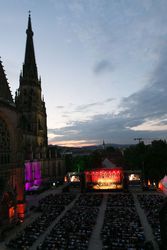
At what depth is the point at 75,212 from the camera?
42844mm

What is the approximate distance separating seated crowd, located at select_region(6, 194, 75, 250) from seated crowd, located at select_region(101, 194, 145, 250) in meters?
7.77

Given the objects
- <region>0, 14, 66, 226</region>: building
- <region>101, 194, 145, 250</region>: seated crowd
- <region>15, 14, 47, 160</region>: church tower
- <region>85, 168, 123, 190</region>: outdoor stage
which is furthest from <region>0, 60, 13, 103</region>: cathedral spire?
<region>15, 14, 47, 160</region>: church tower

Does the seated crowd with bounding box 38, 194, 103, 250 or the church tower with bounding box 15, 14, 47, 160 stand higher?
the church tower with bounding box 15, 14, 47, 160

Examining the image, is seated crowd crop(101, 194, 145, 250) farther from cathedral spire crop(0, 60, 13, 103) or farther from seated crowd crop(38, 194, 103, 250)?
cathedral spire crop(0, 60, 13, 103)

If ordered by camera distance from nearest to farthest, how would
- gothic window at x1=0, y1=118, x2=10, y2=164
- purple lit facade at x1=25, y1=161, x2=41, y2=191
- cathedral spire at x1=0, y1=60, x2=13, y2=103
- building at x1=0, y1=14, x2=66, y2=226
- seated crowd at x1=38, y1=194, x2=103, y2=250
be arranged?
1. seated crowd at x1=38, y1=194, x2=103, y2=250
2. building at x1=0, y1=14, x2=66, y2=226
3. gothic window at x1=0, y1=118, x2=10, y2=164
4. cathedral spire at x1=0, y1=60, x2=13, y2=103
5. purple lit facade at x1=25, y1=161, x2=41, y2=191

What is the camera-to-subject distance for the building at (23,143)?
40.0 metres

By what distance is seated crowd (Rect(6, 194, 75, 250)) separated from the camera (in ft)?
93.4

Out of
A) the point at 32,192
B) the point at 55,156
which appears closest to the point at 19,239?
the point at 32,192

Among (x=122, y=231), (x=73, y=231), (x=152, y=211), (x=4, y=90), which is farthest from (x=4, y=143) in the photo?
(x=152, y=211)

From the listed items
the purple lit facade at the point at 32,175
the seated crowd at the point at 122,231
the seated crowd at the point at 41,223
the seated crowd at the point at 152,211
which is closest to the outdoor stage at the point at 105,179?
the seated crowd at the point at 41,223

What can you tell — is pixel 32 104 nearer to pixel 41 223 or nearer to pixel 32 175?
pixel 32 175

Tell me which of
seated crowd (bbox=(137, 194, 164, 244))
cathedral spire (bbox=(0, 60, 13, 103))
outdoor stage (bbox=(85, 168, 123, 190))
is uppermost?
cathedral spire (bbox=(0, 60, 13, 103))

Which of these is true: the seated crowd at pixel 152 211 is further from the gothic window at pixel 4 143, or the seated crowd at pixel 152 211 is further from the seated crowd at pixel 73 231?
the gothic window at pixel 4 143

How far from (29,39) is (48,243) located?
77021mm
